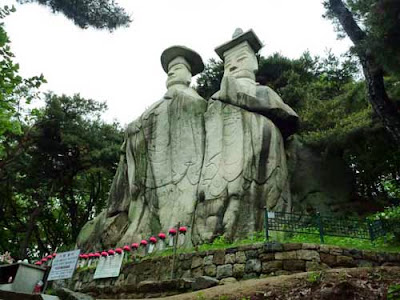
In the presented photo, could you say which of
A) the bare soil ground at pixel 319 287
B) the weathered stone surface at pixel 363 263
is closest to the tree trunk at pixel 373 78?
the weathered stone surface at pixel 363 263

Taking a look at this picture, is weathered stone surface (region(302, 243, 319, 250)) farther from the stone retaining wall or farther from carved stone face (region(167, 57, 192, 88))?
carved stone face (region(167, 57, 192, 88))

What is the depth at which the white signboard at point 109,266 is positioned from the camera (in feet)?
29.0

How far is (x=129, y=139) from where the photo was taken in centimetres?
1239

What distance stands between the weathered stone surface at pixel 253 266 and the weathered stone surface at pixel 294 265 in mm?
463

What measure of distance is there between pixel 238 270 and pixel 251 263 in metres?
0.28

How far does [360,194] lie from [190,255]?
21.6ft

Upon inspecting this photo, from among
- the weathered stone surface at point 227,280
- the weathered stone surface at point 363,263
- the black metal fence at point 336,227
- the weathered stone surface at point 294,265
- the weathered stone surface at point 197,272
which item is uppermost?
the black metal fence at point 336,227

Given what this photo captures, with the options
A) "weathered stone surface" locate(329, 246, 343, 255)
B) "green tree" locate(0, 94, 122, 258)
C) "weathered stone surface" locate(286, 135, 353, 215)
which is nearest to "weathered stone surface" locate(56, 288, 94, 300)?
"weathered stone surface" locate(329, 246, 343, 255)

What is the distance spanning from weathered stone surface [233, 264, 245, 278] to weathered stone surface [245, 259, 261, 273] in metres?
0.08

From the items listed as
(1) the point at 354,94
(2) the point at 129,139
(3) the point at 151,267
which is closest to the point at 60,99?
(2) the point at 129,139

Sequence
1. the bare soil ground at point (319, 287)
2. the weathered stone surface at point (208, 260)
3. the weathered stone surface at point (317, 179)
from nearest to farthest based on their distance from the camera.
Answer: the bare soil ground at point (319, 287) → the weathered stone surface at point (208, 260) → the weathered stone surface at point (317, 179)

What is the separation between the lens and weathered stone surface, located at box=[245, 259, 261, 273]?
6968 mm

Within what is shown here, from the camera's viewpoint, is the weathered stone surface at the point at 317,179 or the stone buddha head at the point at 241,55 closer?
the weathered stone surface at the point at 317,179

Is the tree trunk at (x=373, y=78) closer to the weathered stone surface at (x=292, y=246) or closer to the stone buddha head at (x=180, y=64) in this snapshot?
the weathered stone surface at (x=292, y=246)
